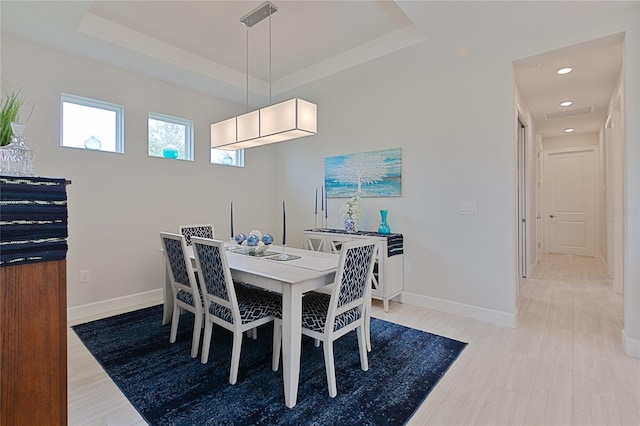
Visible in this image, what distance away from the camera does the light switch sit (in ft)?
10.7

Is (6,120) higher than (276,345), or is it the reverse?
(6,120)

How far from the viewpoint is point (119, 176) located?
11.6ft

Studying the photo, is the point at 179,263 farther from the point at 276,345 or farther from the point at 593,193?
the point at 593,193

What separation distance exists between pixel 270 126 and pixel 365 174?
5.72 ft

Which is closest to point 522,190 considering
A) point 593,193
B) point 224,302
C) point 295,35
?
point 593,193

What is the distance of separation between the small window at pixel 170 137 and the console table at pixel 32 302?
3.10 m

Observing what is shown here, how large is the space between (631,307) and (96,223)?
4794 mm

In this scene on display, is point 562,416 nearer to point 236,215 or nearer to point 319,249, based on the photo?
point 319,249

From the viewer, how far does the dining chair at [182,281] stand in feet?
8.00

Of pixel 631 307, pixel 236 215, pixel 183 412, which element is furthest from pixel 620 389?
pixel 236 215

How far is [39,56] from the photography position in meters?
3.02

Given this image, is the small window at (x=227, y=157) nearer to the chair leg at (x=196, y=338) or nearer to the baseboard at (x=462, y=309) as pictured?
the chair leg at (x=196, y=338)

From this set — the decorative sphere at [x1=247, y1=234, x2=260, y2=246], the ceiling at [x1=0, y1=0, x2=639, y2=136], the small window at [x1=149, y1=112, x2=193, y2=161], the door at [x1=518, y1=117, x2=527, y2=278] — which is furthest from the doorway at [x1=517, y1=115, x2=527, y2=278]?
the small window at [x1=149, y1=112, x2=193, y2=161]

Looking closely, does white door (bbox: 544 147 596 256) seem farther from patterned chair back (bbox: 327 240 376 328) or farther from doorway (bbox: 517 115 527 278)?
patterned chair back (bbox: 327 240 376 328)
